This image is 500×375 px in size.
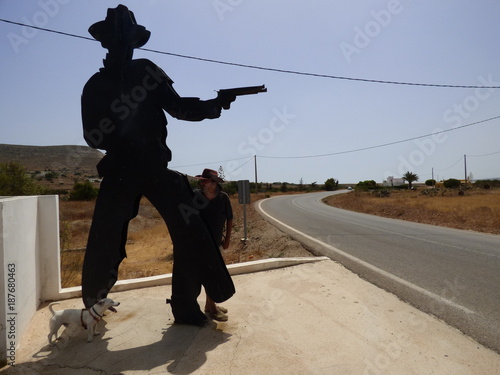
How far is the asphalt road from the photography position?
4.32 meters

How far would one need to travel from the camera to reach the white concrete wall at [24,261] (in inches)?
121

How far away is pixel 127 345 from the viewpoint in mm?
3457

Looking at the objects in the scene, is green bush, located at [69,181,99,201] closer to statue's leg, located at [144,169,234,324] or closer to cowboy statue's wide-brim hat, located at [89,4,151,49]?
cowboy statue's wide-brim hat, located at [89,4,151,49]

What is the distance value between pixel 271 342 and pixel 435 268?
4.88 meters

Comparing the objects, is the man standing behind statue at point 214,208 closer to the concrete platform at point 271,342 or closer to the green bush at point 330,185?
the concrete platform at point 271,342

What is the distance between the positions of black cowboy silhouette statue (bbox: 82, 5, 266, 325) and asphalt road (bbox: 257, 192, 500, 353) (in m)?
2.89

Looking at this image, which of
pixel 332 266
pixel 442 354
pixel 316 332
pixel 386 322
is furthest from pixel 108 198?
pixel 332 266

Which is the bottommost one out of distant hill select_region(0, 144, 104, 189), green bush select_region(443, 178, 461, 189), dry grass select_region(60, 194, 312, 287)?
dry grass select_region(60, 194, 312, 287)

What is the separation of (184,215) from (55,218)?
2.16 meters

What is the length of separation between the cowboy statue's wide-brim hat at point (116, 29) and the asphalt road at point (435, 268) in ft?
16.0

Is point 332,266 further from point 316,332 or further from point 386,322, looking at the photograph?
point 316,332

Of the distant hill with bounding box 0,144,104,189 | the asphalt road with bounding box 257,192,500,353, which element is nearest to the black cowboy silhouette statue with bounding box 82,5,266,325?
the asphalt road with bounding box 257,192,500,353

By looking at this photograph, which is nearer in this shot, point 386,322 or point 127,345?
point 127,345

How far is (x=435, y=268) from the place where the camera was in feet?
22.3
